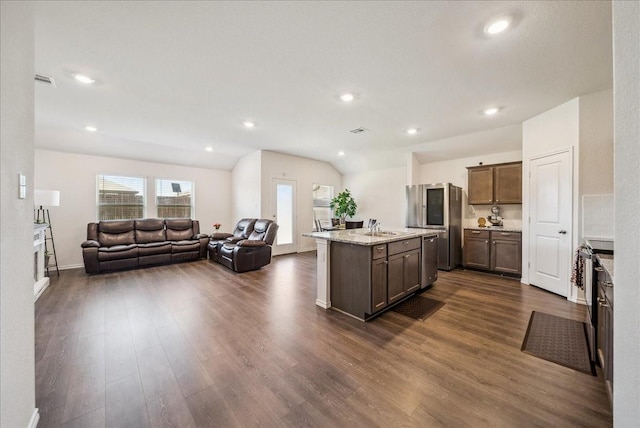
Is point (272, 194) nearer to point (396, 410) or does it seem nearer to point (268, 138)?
point (268, 138)

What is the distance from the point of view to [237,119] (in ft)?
13.2

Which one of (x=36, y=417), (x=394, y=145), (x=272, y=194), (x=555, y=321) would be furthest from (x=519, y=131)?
(x=36, y=417)

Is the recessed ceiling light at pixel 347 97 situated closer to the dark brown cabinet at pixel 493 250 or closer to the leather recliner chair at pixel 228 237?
the dark brown cabinet at pixel 493 250

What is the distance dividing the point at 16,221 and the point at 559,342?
4.10m

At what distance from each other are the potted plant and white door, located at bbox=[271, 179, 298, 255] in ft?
4.89

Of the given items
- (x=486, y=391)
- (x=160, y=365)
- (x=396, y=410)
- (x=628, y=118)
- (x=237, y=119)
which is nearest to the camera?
(x=628, y=118)

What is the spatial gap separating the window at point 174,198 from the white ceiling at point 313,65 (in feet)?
6.58

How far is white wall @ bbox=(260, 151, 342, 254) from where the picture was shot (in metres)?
6.28

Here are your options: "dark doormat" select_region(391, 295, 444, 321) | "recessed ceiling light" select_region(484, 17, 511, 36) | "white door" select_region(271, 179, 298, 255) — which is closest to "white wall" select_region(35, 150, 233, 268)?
"white door" select_region(271, 179, 298, 255)

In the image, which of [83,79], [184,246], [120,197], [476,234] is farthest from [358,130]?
[120,197]

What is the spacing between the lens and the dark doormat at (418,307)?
288 centimetres

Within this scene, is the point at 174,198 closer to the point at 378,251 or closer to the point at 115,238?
the point at 115,238

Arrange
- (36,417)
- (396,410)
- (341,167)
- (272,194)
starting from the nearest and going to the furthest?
(36,417), (396,410), (272,194), (341,167)

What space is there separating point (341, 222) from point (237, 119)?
15.9 feet
